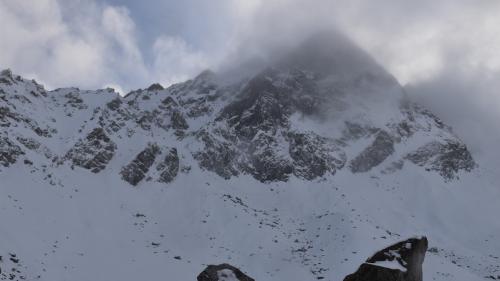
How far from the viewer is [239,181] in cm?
11862

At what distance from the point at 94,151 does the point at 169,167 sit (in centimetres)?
1326

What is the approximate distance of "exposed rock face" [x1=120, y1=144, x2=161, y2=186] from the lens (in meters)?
108

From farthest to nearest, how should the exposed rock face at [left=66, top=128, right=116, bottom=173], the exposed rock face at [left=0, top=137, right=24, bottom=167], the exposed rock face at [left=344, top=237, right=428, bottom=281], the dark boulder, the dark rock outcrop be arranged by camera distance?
1. the dark boulder
2. the dark rock outcrop
3. the exposed rock face at [left=66, top=128, right=116, bottom=173]
4. the exposed rock face at [left=0, top=137, right=24, bottom=167]
5. the exposed rock face at [left=344, top=237, right=428, bottom=281]

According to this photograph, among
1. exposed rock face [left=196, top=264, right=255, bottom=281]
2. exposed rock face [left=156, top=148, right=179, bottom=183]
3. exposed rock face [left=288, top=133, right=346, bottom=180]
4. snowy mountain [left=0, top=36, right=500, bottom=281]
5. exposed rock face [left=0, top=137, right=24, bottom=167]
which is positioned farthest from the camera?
exposed rock face [left=288, top=133, right=346, bottom=180]

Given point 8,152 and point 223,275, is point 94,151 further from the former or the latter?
point 223,275

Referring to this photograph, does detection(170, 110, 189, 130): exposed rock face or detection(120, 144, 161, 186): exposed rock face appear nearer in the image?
detection(120, 144, 161, 186): exposed rock face

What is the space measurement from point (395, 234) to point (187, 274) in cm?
3590

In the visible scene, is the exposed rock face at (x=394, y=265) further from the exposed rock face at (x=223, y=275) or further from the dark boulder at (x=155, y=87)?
the dark boulder at (x=155, y=87)

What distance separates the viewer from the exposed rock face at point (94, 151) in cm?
10561

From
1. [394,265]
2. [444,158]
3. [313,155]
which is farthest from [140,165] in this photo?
[394,265]

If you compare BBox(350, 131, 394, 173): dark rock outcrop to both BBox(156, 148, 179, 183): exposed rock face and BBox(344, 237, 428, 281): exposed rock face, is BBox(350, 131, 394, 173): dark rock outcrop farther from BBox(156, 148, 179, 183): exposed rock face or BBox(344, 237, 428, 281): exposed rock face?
BBox(344, 237, 428, 281): exposed rock face

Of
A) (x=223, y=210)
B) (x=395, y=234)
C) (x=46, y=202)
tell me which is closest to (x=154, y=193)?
(x=223, y=210)

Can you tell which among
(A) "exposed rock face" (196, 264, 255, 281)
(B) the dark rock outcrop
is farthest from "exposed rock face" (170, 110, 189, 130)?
(A) "exposed rock face" (196, 264, 255, 281)

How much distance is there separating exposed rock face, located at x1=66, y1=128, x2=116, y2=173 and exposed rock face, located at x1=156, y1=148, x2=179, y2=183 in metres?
9.05
